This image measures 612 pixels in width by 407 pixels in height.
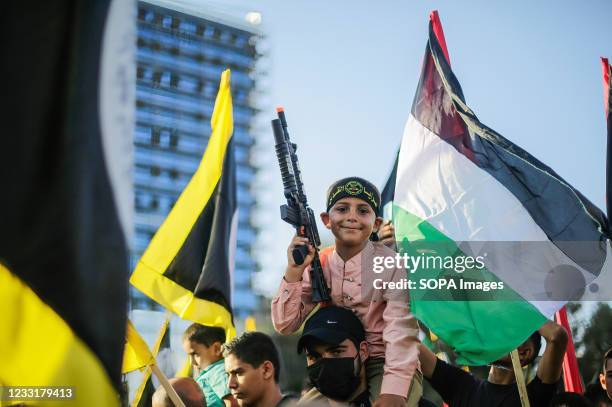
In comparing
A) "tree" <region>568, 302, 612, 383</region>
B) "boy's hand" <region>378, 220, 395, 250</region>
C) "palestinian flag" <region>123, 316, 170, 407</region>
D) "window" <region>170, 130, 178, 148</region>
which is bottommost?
"tree" <region>568, 302, 612, 383</region>

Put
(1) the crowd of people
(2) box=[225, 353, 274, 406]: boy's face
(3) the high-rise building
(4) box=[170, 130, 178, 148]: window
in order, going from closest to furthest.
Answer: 1. (1) the crowd of people
2. (2) box=[225, 353, 274, 406]: boy's face
3. (3) the high-rise building
4. (4) box=[170, 130, 178, 148]: window

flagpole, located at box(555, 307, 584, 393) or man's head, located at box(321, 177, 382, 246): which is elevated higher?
man's head, located at box(321, 177, 382, 246)

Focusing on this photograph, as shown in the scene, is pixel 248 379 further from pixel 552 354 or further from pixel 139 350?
pixel 552 354

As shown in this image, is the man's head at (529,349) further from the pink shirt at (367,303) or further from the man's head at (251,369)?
the man's head at (251,369)

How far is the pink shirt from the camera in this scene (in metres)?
4.70

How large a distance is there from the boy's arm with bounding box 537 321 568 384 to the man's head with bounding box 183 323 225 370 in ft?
8.89

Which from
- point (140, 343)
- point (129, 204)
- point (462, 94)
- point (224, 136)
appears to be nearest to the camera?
point (129, 204)

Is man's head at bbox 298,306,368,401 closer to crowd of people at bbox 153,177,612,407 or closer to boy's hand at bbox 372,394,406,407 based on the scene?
crowd of people at bbox 153,177,612,407

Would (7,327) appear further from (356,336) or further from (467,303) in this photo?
(467,303)

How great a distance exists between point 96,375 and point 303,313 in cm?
292

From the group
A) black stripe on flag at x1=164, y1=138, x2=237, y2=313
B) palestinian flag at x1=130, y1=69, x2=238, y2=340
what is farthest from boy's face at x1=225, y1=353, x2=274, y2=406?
black stripe on flag at x1=164, y1=138, x2=237, y2=313

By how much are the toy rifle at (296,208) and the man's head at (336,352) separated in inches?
8.0

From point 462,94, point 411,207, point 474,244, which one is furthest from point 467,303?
point 462,94

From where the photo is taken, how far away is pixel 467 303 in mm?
5539
